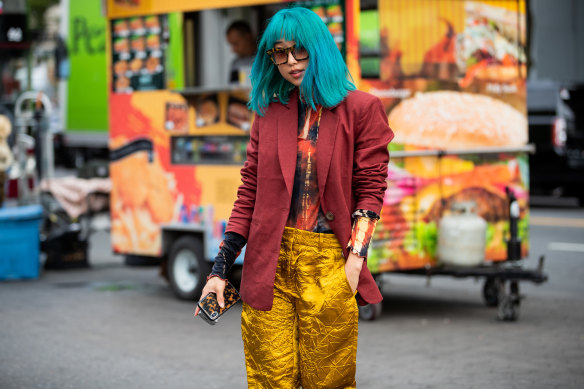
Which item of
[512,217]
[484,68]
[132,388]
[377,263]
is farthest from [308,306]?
[484,68]

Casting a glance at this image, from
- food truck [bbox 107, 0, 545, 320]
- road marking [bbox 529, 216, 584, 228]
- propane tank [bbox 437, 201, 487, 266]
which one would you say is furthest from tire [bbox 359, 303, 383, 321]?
road marking [bbox 529, 216, 584, 228]

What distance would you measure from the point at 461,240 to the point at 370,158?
4392mm

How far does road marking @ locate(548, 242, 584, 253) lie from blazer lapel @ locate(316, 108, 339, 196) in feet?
28.9

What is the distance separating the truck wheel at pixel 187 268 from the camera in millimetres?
8641

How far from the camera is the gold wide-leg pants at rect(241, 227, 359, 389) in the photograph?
3584mm

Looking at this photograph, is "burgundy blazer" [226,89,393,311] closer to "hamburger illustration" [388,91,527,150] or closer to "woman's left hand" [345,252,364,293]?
"woman's left hand" [345,252,364,293]

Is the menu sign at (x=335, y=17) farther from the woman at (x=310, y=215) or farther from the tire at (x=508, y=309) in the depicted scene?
the woman at (x=310, y=215)

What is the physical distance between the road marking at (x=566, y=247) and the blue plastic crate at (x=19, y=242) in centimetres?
625

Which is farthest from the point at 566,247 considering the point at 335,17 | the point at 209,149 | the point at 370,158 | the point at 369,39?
the point at 370,158

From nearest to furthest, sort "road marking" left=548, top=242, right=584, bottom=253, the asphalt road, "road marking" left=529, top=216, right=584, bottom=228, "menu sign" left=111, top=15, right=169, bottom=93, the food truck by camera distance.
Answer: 1. the asphalt road
2. the food truck
3. "menu sign" left=111, top=15, right=169, bottom=93
4. "road marking" left=548, top=242, right=584, bottom=253
5. "road marking" left=529, top=216, right=584, bottom=228

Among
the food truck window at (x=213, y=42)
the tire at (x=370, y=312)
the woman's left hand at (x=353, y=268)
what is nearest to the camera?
the woman's left hand at (x=353, y=268)

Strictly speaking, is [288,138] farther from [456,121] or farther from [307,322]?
[456,121]

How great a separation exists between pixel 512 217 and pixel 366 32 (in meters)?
1.99

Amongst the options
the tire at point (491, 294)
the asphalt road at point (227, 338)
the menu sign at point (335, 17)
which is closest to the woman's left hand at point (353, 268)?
the asphalt road at point (227, 338)
